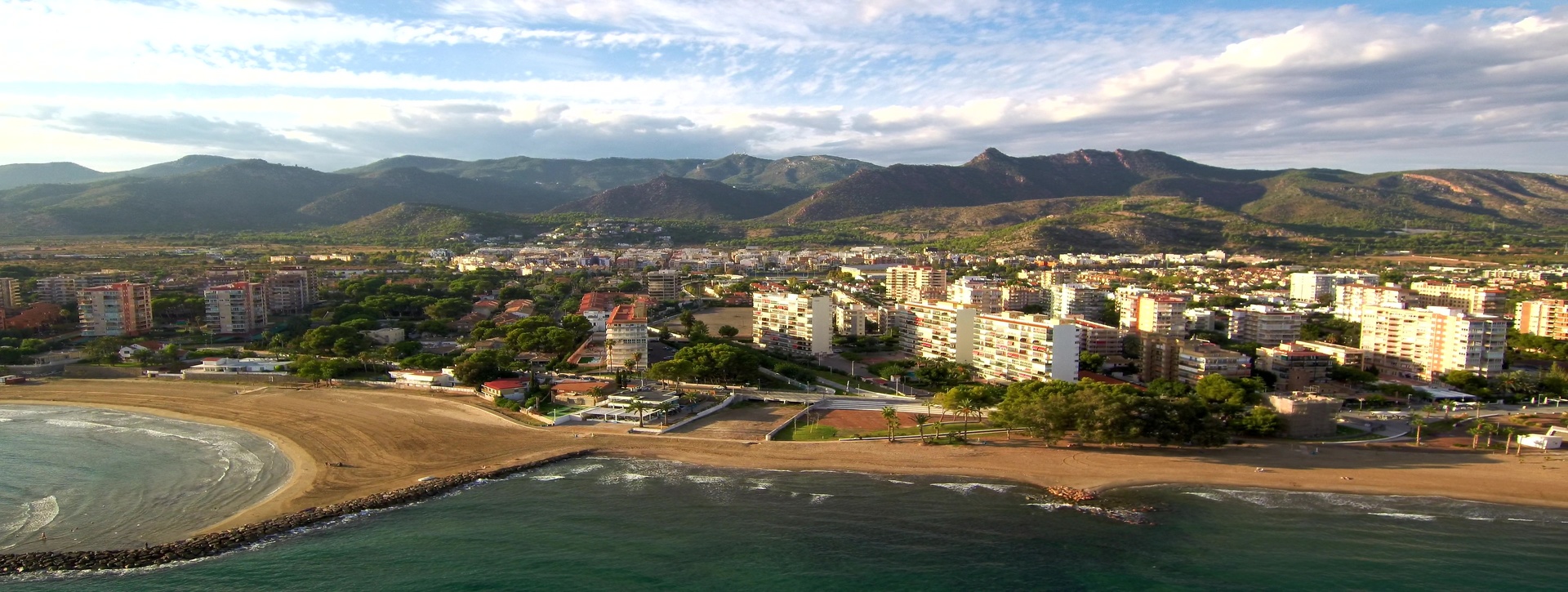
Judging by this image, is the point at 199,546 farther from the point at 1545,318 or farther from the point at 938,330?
the point at 1545,318

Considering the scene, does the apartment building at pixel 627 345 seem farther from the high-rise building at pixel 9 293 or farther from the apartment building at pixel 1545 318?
the apartment building at pixel 1545 318

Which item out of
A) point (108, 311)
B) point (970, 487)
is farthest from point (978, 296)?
point (108, 311)

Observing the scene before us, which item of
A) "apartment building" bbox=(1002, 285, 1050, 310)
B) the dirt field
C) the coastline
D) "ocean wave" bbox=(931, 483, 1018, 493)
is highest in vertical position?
"apartment building" bbox=(1002, 285, 1050, 310)

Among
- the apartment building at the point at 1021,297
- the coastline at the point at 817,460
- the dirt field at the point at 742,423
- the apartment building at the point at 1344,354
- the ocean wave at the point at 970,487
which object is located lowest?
the ocean wave at the point at 970,487

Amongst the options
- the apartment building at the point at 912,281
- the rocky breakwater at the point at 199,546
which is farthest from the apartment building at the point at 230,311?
the apartment building at the point at 912,281

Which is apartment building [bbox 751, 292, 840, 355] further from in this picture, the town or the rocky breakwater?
the rocky breakwater

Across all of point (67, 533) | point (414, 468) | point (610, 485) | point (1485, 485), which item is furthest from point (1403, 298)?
point (67, 533)


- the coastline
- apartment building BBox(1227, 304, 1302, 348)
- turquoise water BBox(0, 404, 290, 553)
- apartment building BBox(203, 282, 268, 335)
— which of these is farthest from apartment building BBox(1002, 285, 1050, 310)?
apartment building BBox(203, 282, 268, 335)
